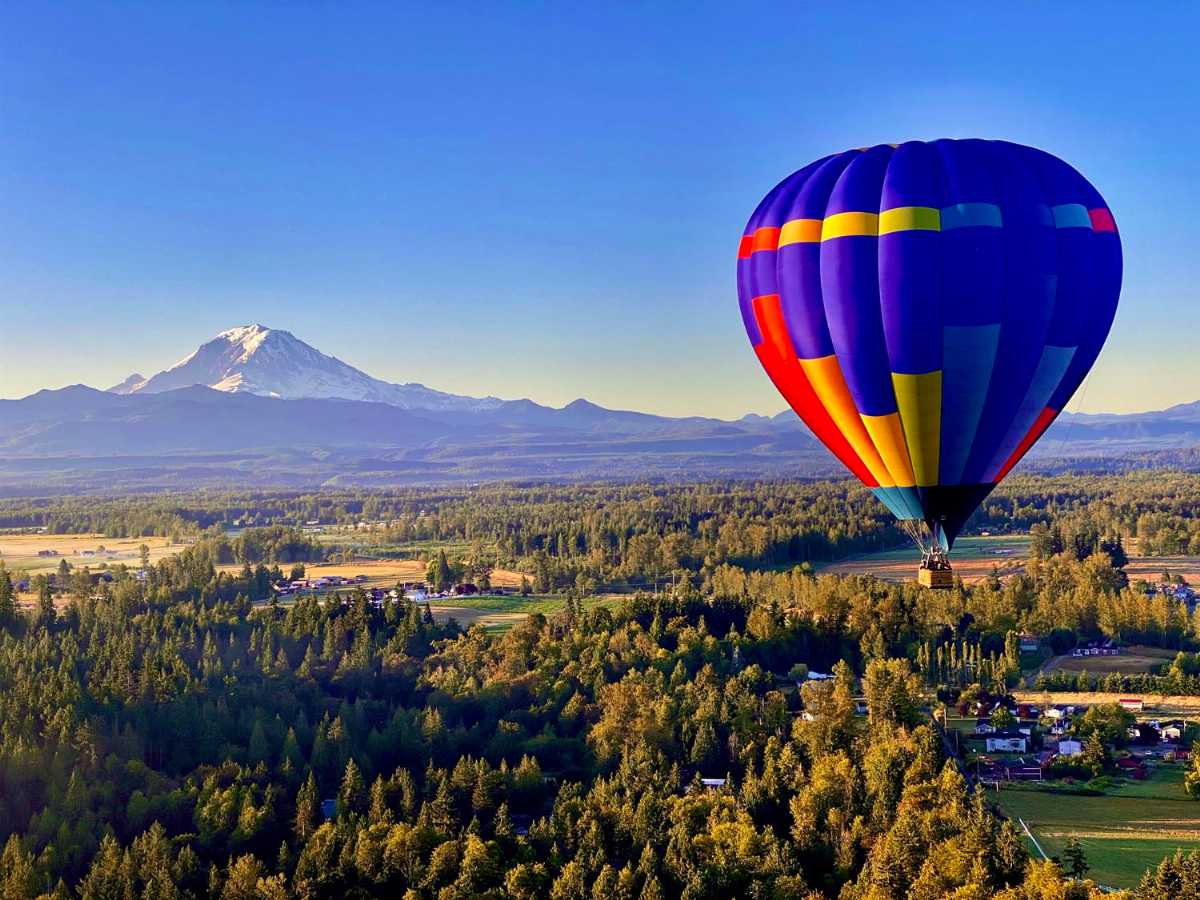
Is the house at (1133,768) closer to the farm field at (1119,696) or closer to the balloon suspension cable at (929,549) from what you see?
the farm field at (1119,696)

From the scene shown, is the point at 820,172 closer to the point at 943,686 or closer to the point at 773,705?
the point at 773,705

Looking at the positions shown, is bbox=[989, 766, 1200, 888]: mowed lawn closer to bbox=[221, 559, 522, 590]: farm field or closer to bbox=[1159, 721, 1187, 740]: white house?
bbox=[1159, 721, 1187, 740]: white house

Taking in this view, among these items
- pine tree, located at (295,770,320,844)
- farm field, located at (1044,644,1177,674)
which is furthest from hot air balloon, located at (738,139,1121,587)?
farm field, located at (1044,644,1177,674)

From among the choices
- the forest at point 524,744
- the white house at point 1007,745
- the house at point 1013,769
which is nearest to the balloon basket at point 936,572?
the forest at point 524,744

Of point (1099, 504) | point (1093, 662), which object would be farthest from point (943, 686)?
point (1099, 504)

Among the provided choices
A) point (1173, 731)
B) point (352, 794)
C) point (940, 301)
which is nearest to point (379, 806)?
point (352, 794)
